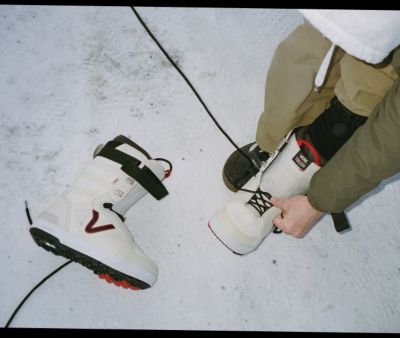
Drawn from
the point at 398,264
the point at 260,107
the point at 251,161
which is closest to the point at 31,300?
the point at 251,161

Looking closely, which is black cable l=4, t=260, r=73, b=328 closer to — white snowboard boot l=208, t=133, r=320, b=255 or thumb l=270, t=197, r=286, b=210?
white snowboard boot l=208, t=133, r=320, b=255

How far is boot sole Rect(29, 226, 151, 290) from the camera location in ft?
2.32

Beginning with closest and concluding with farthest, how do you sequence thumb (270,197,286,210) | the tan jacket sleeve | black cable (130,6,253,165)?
1. the tan jacket sleeve
2. thumb (270,197,286,210)
3. black cable (130,6,253,165)

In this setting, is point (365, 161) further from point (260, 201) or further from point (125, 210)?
point (125, 210)

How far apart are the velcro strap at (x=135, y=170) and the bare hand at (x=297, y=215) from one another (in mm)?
286

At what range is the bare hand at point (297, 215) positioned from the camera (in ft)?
2.28

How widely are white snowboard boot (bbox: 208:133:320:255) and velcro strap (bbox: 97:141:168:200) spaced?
0.16 meters

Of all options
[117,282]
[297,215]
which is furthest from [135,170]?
[297,215]

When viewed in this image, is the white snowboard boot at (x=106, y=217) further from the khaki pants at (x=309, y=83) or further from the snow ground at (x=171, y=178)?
the khaki pants at (x=309, y=83)

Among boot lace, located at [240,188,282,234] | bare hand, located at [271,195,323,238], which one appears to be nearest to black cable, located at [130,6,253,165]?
boot lace, located at [240,188,282,234]

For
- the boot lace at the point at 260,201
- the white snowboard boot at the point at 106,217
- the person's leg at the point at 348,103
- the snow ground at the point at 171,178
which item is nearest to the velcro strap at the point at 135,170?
the white snowboard boot at the point at 106,217

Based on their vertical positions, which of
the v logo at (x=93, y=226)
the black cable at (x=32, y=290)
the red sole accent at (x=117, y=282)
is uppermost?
the v logo at (x=93, y=226)

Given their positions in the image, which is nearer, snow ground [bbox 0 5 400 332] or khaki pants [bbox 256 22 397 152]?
khaki pants [bbox 256 22 397 152]

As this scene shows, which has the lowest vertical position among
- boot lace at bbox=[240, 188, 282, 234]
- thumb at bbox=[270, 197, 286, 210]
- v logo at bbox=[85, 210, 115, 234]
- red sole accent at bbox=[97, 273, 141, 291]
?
boot lace at bbox=[240, 188, 282, 234]
